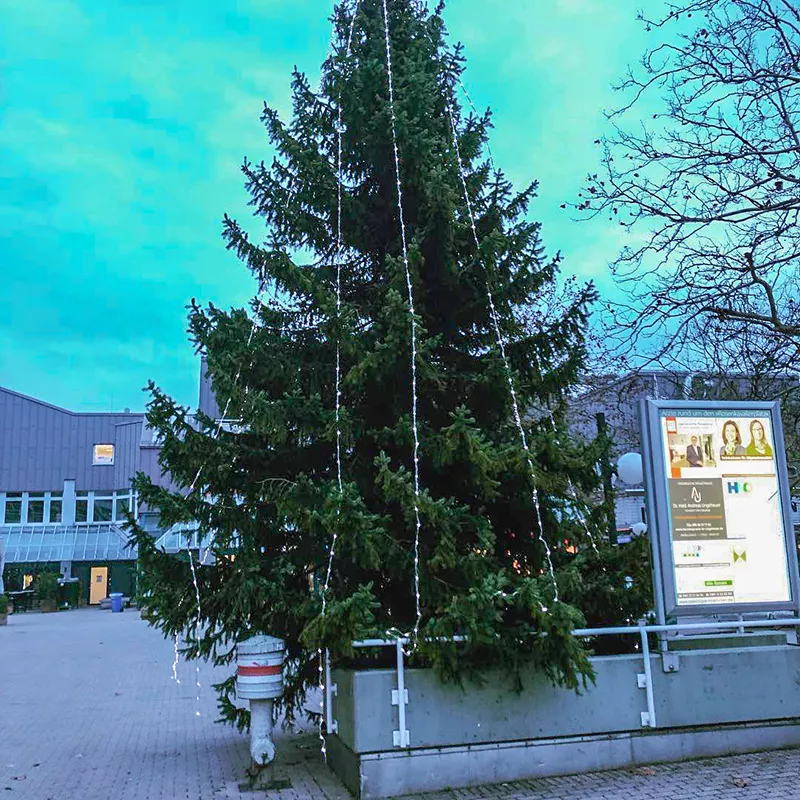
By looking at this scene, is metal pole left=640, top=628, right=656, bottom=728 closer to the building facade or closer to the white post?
the white post

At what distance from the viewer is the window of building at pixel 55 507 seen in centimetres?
4881

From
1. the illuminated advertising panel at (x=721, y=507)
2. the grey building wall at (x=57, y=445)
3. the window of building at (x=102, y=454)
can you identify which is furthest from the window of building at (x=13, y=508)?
the illuminated advertising panel at (x=721, y=507)

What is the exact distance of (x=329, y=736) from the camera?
7492mm

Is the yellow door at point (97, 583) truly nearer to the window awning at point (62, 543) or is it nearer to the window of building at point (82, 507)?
the window awning at point (62, 543)

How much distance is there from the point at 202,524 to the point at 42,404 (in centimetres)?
4644

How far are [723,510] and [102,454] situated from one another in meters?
47.3

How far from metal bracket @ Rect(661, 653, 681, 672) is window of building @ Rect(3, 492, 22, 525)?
48.0m

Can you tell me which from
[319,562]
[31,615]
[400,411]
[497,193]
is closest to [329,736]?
[319,562]

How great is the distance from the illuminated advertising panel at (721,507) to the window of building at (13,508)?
47690mm

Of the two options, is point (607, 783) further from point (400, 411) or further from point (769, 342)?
point (769, 342)

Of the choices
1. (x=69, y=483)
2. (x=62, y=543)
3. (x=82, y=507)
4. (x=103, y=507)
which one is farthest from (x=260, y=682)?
(x=69, y=483)

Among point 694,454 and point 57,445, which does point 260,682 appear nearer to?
point 694,454

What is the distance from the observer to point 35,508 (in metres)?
48.7

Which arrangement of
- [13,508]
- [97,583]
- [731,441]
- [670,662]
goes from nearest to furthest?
[670,662] < [731,441] < [97,583] < [13,508]
